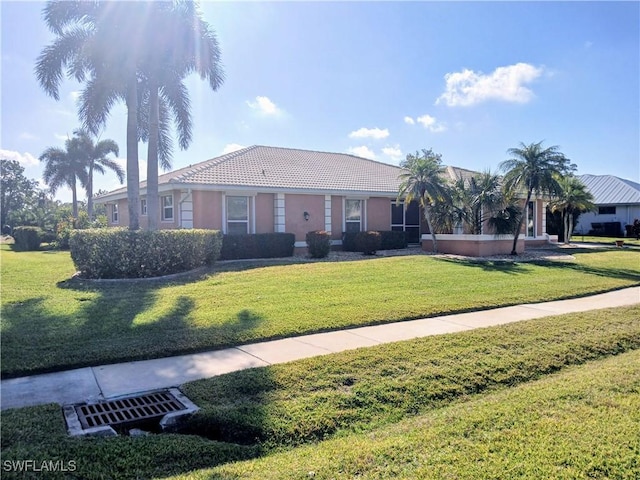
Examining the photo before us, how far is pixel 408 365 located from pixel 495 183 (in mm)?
16057

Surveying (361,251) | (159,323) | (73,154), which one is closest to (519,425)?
(159,323)

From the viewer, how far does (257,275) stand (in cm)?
1276

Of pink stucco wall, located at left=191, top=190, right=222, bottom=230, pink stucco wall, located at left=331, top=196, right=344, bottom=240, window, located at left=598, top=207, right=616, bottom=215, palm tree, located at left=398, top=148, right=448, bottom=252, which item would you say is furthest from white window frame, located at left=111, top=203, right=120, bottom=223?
window, located at left=598, top=207, right=616, bottom=215

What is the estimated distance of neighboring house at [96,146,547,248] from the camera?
17.5 metres

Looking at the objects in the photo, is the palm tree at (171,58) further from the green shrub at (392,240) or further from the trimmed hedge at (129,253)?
the green shrub at (392,240)

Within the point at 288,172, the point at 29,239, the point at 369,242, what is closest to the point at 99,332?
the point at 369,242

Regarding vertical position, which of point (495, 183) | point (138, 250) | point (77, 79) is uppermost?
point (77, 79)

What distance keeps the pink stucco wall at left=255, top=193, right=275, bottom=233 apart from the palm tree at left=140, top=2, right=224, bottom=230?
3931 millimetres

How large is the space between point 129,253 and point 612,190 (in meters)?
44.8

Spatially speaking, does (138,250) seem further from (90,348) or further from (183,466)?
(183,466)

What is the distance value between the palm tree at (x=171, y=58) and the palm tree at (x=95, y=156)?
23.4 metres

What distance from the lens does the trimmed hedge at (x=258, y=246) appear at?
1675cm

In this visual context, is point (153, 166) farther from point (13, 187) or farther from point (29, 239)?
point (13, 187)

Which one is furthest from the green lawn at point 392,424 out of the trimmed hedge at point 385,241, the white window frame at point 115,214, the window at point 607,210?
the window at point 607,210
